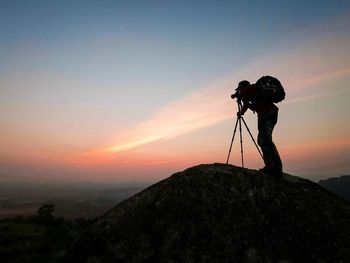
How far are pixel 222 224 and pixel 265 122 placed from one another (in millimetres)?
4087

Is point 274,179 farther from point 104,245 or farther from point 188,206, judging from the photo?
point 104,245

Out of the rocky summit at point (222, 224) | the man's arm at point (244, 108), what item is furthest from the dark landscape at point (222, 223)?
the man's arm at point (244, 108)

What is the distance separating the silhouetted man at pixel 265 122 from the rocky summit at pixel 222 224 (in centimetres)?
66

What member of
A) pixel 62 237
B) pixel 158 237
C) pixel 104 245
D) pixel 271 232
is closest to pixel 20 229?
pixel 62 237

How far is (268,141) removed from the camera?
10430 millimetres

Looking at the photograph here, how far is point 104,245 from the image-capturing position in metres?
8.12

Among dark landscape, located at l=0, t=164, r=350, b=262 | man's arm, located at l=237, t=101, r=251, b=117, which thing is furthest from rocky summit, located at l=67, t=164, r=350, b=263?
man's arm, located at l=237, t=101, r=251, b=117

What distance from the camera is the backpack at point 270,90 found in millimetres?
10445

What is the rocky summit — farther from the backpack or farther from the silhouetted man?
the backpack

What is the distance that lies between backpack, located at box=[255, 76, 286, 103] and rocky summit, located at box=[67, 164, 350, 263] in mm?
2736

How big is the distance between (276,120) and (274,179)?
7.15 ft

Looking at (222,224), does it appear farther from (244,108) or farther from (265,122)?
(244,108)

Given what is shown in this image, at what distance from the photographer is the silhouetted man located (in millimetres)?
10344

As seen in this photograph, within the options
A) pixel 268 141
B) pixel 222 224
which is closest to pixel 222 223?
pixel 222 224
